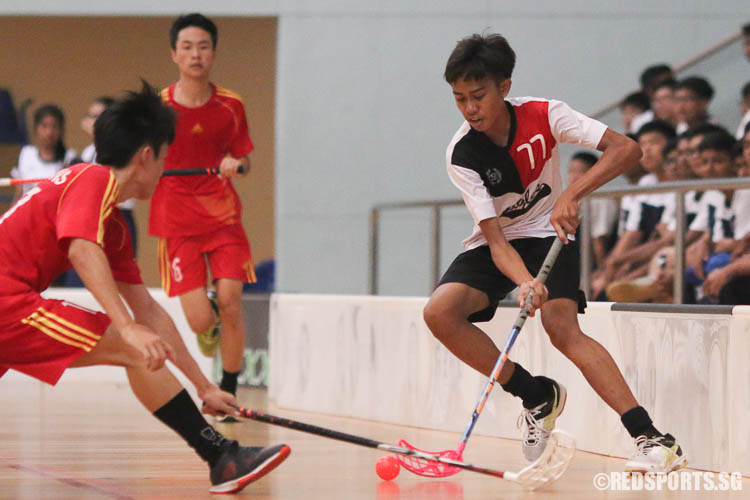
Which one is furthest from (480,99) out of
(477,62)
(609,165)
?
(609,165)

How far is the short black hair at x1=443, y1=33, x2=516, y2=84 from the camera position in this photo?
3.83 meters

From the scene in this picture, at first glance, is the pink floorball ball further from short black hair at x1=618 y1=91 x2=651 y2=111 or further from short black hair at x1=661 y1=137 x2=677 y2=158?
short black hair at x1=618 y1=91 x2=651 y2=111

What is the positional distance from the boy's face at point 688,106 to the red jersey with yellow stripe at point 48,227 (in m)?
4.58

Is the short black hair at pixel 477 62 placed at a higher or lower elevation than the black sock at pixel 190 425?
higher

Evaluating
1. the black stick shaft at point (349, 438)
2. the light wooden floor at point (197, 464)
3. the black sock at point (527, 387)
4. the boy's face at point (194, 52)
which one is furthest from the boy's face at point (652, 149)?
the black stick shaft at point (349, 438)

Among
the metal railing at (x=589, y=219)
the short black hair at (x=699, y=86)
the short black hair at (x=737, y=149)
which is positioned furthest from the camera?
the short black hair at (x=699, y=86)

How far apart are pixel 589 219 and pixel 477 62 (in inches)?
99.3

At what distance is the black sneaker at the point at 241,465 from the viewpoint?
3.42 metres

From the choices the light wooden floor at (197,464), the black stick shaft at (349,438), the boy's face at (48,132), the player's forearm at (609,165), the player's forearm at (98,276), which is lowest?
the light wooden floor at (197,464)

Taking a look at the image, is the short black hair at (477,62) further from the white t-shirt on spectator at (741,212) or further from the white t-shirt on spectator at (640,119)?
the white t-shirt on spectator at (640,119)

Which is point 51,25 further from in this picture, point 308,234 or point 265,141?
point 308,234

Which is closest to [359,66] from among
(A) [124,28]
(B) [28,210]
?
(A) [124,28]

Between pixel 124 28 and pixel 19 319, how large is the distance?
9198mm

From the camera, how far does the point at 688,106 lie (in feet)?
23.4
